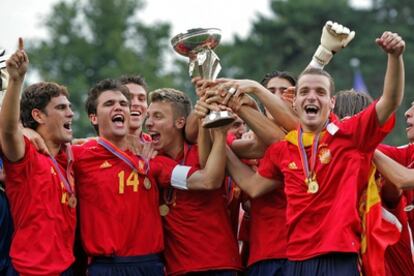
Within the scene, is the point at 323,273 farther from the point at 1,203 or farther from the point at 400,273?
the point at 1,203

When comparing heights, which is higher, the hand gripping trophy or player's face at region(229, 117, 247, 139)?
the hand gripping trophy

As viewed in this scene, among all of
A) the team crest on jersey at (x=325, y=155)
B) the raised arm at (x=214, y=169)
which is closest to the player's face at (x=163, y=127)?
the raised arm at (x=214, y=169)

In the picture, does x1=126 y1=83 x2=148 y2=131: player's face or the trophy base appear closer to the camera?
the trophy base

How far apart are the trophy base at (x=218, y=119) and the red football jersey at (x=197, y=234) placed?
2.65 ft

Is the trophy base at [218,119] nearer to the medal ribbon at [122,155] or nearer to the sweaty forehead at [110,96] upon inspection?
the medal ribbon at [122,155]

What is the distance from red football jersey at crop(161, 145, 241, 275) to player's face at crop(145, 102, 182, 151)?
282 millimetres

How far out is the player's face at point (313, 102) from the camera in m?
8.53

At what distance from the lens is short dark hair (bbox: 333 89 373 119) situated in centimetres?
933

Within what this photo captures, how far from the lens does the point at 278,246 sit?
359 inches

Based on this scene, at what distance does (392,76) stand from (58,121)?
2.92 meters

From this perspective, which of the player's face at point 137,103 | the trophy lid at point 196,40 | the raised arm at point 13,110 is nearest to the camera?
the raised arm at point 13,110

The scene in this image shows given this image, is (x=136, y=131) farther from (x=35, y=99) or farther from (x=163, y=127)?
(x=35, y=99)

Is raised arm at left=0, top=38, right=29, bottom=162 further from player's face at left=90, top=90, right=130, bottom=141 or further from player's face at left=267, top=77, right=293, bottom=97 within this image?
player's face at left=267, top=77, right=293, bottom=97

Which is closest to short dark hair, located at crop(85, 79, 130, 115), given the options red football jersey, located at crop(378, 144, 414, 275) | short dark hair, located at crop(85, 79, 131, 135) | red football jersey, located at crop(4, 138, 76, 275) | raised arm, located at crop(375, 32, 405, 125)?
short dark hair, located at crop(85, 79, 131, 135)
